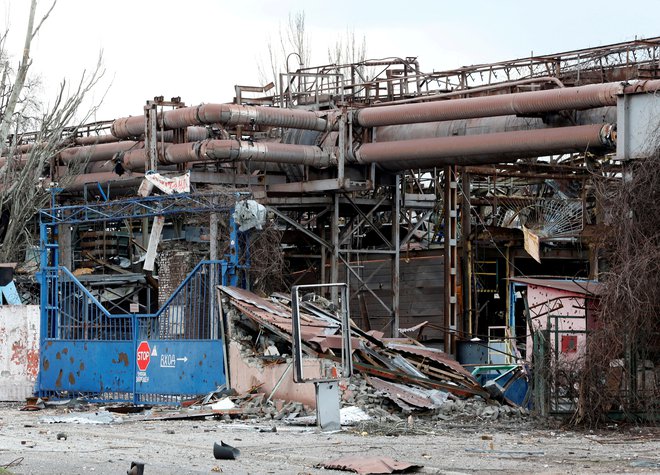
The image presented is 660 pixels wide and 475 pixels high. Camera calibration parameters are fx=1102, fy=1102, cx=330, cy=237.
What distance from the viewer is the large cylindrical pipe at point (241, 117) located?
2294cm

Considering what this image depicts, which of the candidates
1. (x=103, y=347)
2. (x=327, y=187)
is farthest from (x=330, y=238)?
(x=103, y=347)

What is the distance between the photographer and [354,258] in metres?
30.5

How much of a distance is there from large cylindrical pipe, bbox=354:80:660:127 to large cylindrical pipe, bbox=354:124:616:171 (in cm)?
49

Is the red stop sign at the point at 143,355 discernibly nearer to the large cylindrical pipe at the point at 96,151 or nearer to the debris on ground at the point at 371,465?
the large cylindrical pipe at the point at 96,151

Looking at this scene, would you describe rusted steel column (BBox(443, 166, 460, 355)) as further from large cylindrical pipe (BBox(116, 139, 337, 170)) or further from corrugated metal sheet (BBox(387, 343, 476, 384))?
corrugated metal sheet (BBox(387, 343, 476, 384))

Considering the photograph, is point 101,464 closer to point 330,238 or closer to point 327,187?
point 327,187

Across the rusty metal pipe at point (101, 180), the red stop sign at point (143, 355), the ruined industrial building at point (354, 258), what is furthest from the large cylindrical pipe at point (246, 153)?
the red stop sign at point (143, 355)

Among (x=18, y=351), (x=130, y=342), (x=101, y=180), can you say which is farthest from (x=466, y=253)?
(x=18, y=351)

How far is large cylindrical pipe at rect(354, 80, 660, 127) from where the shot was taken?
1967cm

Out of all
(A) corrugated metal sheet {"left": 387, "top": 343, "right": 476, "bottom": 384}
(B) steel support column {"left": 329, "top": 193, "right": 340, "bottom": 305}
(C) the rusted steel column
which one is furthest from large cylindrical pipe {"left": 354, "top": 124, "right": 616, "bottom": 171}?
(A) corrugated metal sheet {"left": 387, "top": 343, "right": 476, "bottom": 384}

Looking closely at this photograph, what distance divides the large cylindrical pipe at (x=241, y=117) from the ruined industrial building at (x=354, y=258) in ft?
0.18

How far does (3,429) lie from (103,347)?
5.64 meters

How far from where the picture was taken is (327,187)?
24516 mm

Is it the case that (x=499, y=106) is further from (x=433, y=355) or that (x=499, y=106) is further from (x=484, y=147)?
(x=433, y=355)
